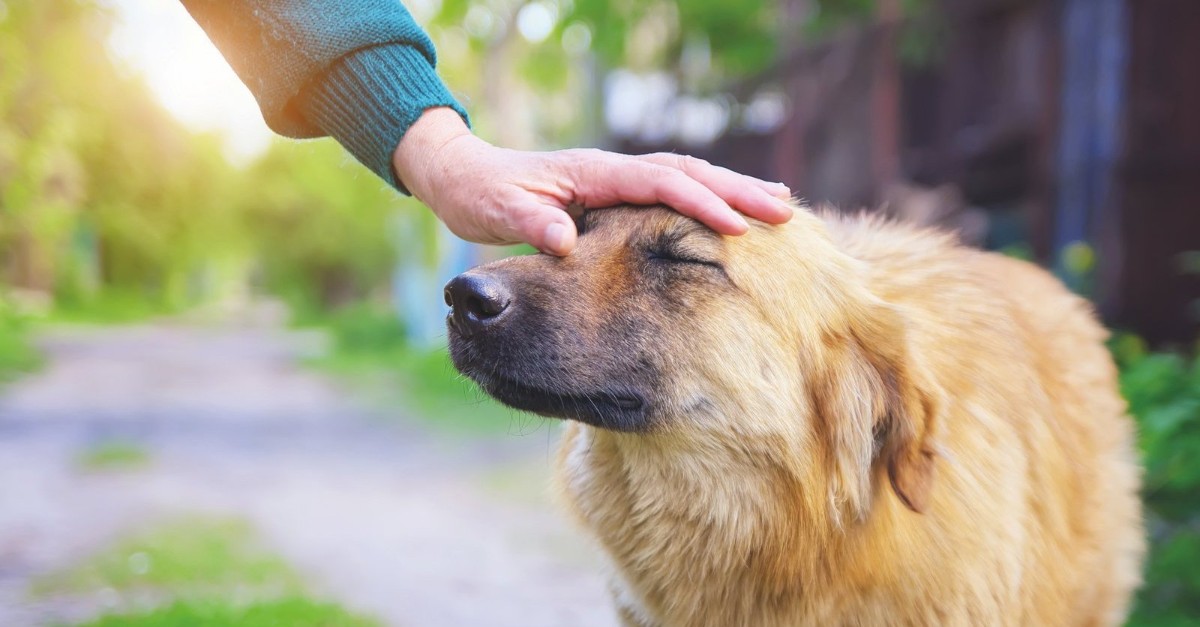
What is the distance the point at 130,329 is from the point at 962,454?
22.6 m

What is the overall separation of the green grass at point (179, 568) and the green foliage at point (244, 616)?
0.35 meters

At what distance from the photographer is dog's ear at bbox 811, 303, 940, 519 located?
221cm

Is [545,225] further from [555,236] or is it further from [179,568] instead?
[179,568]

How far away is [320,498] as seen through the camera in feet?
19.7

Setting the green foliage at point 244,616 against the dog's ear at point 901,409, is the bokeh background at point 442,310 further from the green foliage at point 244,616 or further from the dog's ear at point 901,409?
the dog's ear at point 901,409

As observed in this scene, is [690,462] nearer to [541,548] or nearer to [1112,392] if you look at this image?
[1112,392]

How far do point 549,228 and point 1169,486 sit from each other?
2.89 metres

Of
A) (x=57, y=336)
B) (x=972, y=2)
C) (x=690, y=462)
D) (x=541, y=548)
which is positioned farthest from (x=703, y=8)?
(x=57, y=336)

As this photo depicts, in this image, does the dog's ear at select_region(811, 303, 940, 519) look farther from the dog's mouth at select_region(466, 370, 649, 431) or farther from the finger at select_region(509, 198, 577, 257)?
the finger at select_region(509, 198, 577, 257)

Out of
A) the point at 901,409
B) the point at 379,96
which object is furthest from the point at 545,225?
the point at 901,409

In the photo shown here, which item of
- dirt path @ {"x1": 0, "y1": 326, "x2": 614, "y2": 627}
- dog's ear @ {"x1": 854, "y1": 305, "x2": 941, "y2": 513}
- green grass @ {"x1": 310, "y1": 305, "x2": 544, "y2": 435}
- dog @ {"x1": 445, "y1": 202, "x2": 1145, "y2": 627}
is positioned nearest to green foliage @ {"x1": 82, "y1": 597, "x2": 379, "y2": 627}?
dirt path @ {"x1": 0, "y1": 326, "x2": 614, "y2": 627}

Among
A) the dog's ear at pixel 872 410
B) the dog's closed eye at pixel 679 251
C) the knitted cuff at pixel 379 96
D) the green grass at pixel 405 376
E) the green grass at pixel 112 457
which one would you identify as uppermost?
the knitted cuff at pixel 379 96

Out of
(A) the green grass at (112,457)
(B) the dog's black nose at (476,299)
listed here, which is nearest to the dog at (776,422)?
(B) the dog's black nose at (476,299)

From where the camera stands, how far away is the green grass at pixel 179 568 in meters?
4.04
